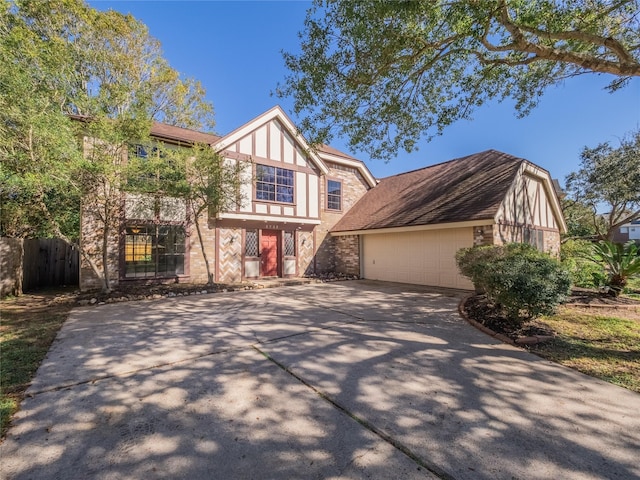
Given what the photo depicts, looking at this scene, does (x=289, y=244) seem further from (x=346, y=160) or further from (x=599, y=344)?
(x=599, y=344)

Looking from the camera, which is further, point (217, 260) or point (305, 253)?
point (305, 253)

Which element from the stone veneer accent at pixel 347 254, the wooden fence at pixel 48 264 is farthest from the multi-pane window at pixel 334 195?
the wooden fence at pixel 48 264

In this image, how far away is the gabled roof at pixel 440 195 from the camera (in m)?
10.5

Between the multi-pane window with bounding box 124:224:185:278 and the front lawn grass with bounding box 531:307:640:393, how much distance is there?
11.7m

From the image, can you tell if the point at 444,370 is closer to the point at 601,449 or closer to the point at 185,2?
the point at 601,449

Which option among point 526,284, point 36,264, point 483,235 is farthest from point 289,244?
point 526,284

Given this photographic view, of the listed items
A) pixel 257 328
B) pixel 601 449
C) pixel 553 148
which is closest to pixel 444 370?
pixel 601 449

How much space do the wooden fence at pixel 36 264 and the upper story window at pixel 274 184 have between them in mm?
7292

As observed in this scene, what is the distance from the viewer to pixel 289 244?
14.7 meters

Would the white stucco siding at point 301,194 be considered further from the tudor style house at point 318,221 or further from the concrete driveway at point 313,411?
the concrete driveway at point 313,411

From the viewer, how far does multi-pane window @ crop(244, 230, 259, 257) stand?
13.4m

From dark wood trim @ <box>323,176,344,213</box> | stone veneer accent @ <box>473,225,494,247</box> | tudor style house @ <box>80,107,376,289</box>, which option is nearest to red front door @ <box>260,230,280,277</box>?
tudor style house @ <box>80,107,376,289</box>

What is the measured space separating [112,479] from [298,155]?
13960 millimetres

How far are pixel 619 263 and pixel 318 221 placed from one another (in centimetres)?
1105
